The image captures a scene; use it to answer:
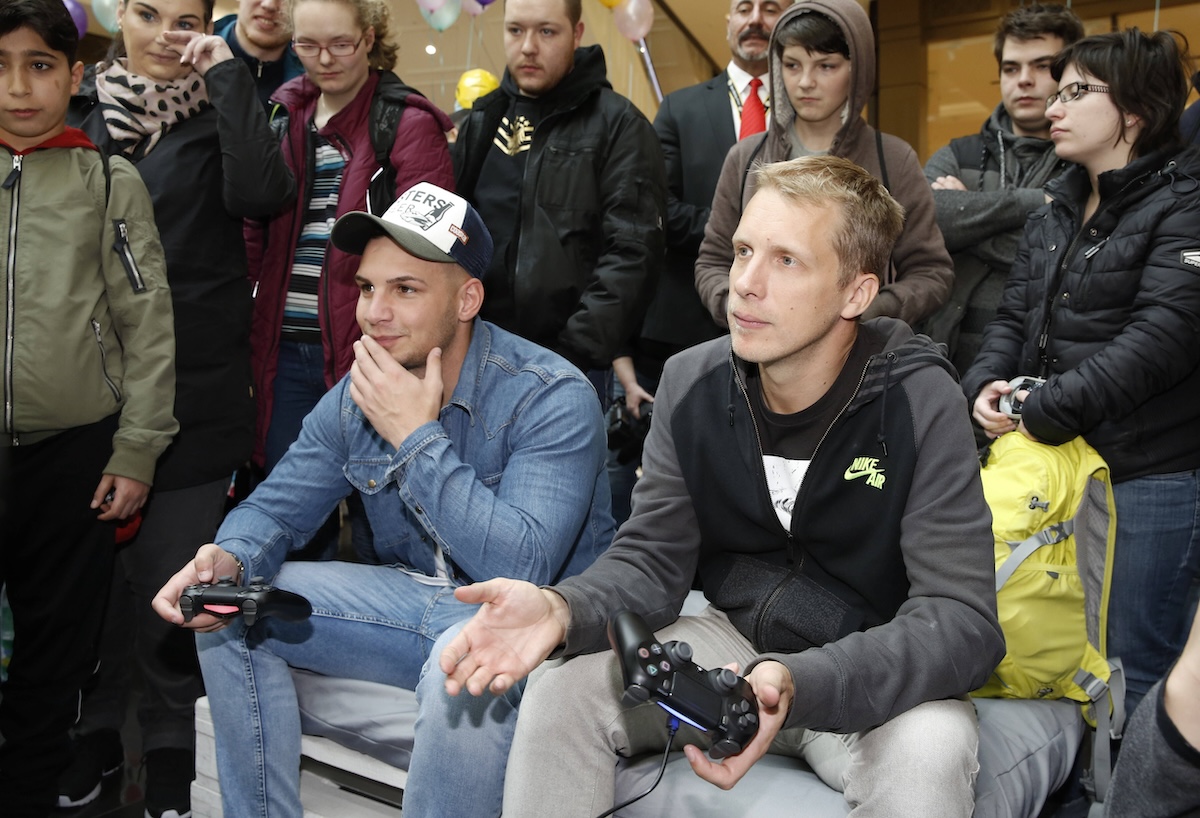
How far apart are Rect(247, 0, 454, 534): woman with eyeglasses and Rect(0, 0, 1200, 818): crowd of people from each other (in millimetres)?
11

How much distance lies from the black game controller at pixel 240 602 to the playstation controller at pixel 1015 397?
1552 mm

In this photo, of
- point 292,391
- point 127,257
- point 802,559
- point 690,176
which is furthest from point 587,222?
point 802,559

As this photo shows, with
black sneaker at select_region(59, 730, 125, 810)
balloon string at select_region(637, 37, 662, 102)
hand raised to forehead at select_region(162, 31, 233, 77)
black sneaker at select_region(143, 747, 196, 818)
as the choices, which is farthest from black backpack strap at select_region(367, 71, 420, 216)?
balloon string at select_region(637, 37, 662, 102)

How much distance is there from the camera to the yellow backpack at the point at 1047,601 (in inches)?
78.1

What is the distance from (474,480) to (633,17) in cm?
401

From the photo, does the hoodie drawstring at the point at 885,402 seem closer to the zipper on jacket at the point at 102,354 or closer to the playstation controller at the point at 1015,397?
the playstation controller at the point at 1015,397

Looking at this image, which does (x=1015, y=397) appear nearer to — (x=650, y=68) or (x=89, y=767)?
(x=89, y=767)

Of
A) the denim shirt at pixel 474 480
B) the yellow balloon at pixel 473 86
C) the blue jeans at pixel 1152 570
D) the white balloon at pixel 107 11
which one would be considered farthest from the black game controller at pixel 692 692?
the yellow balloon at pixel 473 86

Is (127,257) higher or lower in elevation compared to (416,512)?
higher

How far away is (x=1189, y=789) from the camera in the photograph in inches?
36.6

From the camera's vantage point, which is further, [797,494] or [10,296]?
[10,296]

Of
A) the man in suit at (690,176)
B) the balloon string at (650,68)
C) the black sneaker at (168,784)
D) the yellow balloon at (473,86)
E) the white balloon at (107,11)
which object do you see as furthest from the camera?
the balloon string at (650,68)

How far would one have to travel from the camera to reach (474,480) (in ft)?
6.24

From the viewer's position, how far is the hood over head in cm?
260
